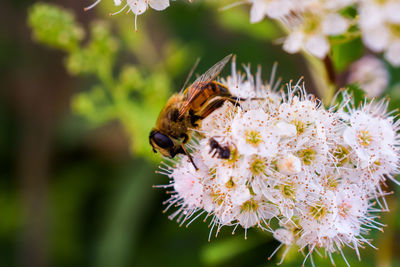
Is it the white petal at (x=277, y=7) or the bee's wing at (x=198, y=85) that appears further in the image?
the bee's wing at (x=198, y=85)

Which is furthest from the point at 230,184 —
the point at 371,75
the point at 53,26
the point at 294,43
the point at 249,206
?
the point at 371,75

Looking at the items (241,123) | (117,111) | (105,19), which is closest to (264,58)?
(117,111)

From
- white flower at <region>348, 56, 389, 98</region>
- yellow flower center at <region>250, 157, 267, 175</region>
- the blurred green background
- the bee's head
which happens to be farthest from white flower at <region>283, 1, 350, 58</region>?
white flower at <region>348, 56, 389, 98</region>

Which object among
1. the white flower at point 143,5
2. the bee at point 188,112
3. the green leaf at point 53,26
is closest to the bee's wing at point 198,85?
the bee at point 188,112

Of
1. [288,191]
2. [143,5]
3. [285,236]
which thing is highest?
[143,5]

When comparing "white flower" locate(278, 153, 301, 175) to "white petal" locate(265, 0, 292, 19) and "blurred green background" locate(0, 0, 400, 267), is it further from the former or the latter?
"blurred green background" locate(0, 0, 400, 267)

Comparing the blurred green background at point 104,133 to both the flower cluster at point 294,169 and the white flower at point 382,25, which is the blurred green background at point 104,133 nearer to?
the flower cluster at point 294,169

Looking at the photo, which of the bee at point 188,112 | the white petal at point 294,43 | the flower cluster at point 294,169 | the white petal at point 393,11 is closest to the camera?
the white petal at point 393,11

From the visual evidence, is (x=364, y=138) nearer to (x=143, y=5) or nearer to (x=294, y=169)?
(x=294, y=169)
